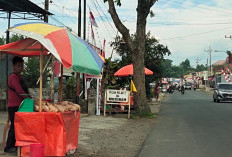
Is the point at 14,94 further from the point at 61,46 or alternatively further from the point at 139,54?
the point at 139,54

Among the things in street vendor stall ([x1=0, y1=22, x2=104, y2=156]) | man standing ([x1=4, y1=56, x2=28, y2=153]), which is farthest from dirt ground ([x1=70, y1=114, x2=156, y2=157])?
man standing ([x1=4, y1=56, x2=28, y2=153])

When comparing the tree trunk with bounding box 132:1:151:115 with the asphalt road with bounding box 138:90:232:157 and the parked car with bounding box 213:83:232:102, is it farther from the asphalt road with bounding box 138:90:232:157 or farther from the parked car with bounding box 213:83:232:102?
the parked car with bounding box 213:83:232:102

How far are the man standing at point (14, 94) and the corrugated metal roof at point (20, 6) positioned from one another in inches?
311

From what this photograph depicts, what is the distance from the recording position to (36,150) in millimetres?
6406

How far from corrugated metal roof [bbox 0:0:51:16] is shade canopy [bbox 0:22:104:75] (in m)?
7.96

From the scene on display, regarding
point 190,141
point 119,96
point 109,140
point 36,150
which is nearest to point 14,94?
point 36,150

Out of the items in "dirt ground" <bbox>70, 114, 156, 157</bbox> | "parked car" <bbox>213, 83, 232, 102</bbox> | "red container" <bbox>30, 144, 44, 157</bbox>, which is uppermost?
"parked car" <bbox>213, 83, 232, 102</bbox>

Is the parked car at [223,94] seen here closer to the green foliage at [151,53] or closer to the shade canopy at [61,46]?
the green foliage at [151,53]

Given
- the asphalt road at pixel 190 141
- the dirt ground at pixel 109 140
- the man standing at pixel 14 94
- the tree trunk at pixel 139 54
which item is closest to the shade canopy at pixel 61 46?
the man standing at pixel 14 94

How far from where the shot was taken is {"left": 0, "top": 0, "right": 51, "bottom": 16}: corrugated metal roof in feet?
48.0

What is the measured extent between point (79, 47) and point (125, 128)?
6360mm

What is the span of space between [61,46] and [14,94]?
63.9 inches

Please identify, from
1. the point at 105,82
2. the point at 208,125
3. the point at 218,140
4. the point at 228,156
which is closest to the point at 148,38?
the point at 105,82

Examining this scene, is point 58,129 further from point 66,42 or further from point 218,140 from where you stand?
point 218,140
